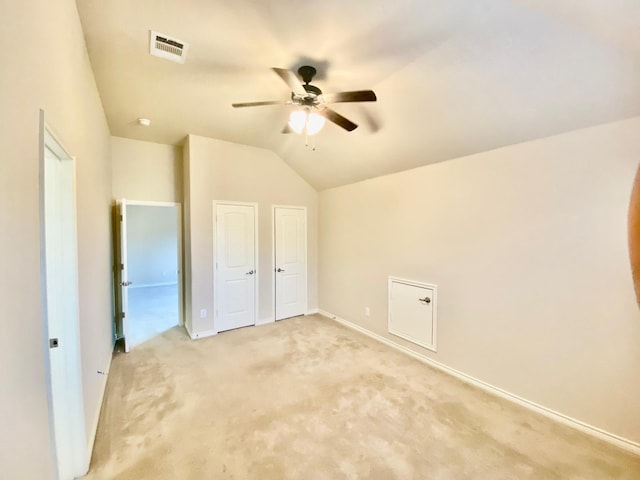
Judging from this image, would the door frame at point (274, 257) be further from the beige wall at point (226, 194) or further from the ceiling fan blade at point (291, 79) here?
the ceiling fan blade at point (291, 79)

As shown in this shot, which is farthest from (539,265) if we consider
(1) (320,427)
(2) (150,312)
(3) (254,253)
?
(2) (150,312)

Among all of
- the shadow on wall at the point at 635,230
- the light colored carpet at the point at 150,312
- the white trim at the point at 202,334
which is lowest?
the light colored carpet at the point at 150,312

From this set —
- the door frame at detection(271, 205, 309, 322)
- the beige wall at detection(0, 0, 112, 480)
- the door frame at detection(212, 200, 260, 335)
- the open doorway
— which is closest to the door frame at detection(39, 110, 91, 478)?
the beige wall at detection(0, 0, 112, 480)

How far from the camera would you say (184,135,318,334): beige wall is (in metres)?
4.17

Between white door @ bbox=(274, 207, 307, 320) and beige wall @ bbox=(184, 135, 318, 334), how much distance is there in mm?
125

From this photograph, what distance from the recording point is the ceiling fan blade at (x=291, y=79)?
2.01m

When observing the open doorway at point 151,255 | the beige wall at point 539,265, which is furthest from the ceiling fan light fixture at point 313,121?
the open doorway at point 151,255

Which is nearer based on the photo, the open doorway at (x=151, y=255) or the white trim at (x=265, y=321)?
the white trim at (x=265, y=321)

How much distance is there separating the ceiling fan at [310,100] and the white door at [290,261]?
2.54 metres

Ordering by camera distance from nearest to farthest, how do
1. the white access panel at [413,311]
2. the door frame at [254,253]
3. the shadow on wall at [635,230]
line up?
the shadow on wall at [635,230] → the white access panel at [413,311] → the door frame at [254,253]

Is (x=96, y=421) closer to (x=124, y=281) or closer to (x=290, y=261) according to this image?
(x=124, y=281)

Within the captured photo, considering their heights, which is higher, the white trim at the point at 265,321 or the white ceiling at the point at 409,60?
the white ceiling at the point at 409,60

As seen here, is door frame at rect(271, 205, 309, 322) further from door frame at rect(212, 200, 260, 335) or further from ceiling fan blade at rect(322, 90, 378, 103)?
ceiling fan blade at rect(322, 90, 378, 103)

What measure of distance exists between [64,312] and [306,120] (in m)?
2.24
